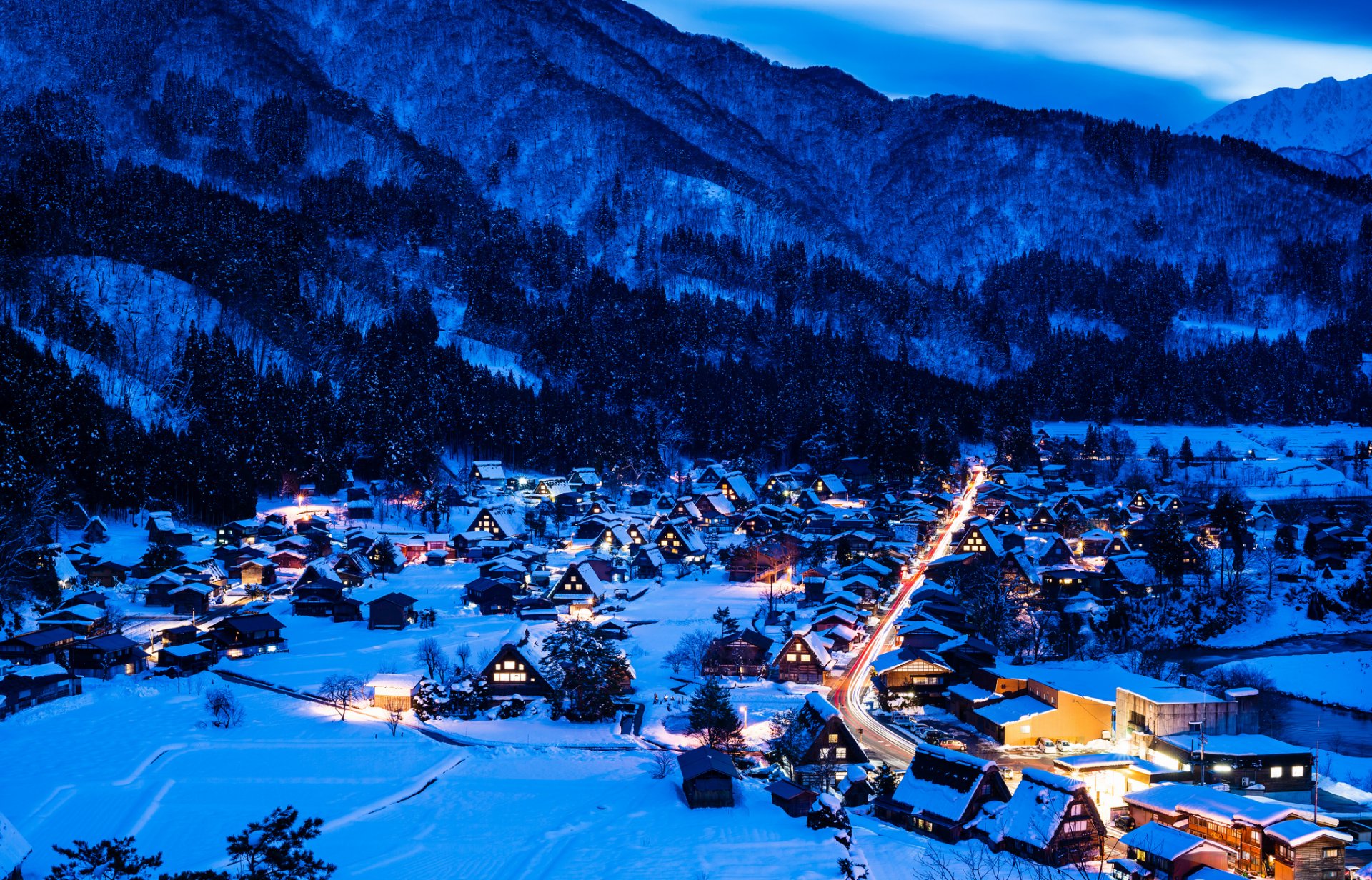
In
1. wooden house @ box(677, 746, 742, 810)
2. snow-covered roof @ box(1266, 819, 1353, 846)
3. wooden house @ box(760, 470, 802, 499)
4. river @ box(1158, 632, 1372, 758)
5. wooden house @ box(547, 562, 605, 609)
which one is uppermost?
wooden house @ box(760, 470, 802, 499)

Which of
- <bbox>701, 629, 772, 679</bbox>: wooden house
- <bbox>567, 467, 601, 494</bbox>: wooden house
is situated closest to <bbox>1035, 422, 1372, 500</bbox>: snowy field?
<bbox>567, 467, 601, 494</bbox>: wooden house

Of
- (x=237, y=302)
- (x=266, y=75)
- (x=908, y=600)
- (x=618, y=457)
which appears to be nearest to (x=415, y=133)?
(x=266, y=75)

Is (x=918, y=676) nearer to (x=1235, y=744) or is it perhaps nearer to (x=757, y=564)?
(x=1235, y=744)

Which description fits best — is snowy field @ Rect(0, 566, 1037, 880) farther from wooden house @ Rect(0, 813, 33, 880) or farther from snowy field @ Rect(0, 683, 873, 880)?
wooden house @ Rect(0, 813, 33, 880)

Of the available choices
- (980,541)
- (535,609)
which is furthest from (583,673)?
(980,541)

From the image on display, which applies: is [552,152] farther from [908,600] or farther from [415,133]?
[908,600]

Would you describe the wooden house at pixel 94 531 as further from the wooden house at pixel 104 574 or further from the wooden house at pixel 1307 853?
the wooden house at pixel 1307 853

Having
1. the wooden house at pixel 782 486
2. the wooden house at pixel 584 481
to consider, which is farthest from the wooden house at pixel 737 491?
the wooden house at pixel 584 481
